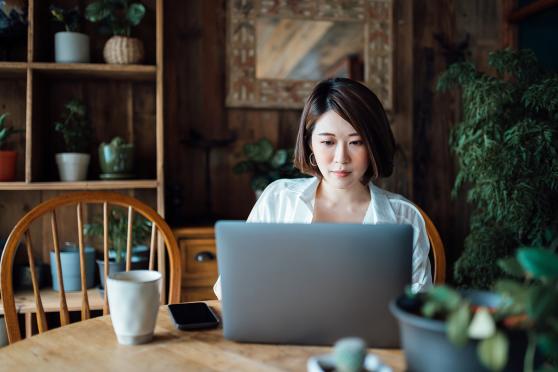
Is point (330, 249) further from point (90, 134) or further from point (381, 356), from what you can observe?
point (90, 134)

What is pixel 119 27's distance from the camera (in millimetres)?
2381

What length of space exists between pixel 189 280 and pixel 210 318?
1.28 meters

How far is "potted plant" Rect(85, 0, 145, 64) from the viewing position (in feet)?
7.57

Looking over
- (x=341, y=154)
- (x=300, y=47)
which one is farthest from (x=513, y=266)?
(x=300, y=47)

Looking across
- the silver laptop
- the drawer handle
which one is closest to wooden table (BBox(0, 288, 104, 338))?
the drawer handle

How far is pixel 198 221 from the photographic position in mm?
2498

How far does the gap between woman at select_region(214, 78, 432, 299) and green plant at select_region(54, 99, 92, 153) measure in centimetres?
114

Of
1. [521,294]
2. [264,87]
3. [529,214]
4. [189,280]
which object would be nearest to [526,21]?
[529,214]

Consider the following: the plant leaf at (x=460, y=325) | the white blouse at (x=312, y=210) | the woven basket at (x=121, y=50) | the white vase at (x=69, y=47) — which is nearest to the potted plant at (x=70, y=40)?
the white vase at (x=69, y=47)

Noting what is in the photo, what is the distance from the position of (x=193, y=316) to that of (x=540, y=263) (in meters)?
0.73

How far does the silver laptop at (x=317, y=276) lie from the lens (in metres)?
0.81

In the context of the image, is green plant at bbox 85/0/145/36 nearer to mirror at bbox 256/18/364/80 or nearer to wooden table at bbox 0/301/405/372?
mirror at bbox 256/18/364/80

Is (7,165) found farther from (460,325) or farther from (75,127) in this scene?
(460,325)

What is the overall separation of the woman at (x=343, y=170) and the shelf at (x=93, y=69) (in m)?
1.05
